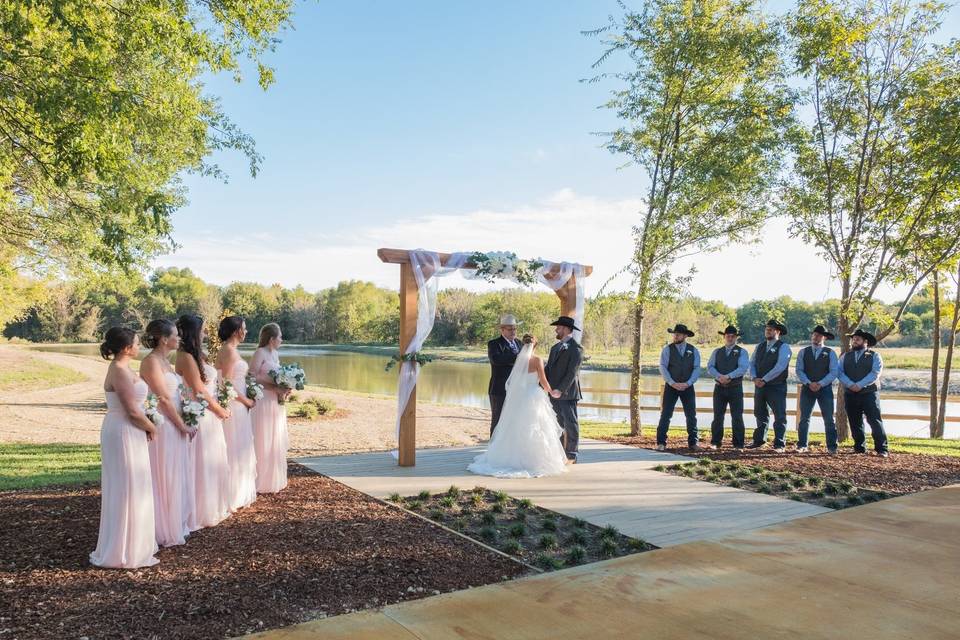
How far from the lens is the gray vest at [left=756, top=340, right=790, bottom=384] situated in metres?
10.5

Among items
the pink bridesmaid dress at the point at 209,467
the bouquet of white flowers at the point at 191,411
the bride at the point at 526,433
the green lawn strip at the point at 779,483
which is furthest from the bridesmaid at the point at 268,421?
the green lawn strip at the point at 779,483

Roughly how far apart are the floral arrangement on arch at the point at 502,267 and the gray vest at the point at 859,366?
5.15m

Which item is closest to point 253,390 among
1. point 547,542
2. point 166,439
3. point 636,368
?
point 166,439

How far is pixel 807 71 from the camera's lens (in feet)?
39.2

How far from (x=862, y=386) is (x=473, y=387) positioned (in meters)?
20.4

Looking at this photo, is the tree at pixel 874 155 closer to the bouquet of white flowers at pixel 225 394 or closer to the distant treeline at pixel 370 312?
the distant treeline at pixel 370 312

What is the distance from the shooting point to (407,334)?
337 inches

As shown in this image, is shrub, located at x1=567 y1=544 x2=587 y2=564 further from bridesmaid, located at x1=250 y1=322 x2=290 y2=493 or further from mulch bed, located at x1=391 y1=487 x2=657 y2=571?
bridesmaid, located at x1=250 y1=322 x2=290 y2=493

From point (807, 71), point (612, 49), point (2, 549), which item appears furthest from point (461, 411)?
point (2, 549)

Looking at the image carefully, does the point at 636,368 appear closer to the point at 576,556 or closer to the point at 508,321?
the point at 508,321

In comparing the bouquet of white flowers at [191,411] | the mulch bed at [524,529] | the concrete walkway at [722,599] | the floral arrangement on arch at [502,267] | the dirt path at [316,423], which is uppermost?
the floral arrangement on arch at [502,267]

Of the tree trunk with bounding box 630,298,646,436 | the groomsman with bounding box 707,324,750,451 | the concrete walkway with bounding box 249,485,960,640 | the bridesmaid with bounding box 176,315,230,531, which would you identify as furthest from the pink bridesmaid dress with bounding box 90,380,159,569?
the tree trunk with bounding box 630,298,646,436

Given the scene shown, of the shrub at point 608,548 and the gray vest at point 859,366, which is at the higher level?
the gray vest at point 859,366

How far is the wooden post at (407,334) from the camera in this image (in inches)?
337
